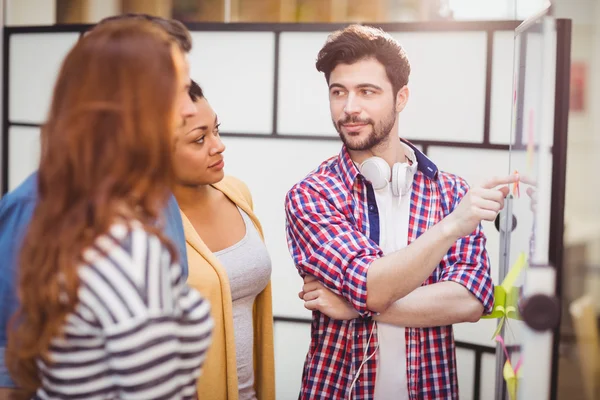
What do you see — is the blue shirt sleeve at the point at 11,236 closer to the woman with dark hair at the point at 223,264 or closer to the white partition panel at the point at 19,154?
the woman with dark hair at the point at 223,264

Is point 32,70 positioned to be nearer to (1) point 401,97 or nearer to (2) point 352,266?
(1) point 401,97

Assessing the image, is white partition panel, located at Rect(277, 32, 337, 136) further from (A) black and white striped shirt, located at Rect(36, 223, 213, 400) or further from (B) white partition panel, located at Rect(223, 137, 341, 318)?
(A) black and white striped shirt, located at Rect(36, 223, 213, 400)

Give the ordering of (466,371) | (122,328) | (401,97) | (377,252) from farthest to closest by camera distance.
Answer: (466,371), (401,97), (377,252), (122,328)

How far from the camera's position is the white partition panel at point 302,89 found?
7.72 ft

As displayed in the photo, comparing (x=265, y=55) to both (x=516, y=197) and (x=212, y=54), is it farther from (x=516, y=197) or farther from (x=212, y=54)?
(x=516, y=197)

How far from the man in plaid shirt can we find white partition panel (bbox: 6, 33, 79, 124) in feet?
4.18

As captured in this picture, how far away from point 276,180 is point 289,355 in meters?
0.68

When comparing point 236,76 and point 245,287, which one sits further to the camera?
point 236,76

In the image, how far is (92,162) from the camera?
3.30ft

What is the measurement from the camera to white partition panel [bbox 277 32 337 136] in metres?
2.35

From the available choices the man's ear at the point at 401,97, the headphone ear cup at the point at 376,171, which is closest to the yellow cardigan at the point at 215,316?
the headphone ear cup at the point at 376,171

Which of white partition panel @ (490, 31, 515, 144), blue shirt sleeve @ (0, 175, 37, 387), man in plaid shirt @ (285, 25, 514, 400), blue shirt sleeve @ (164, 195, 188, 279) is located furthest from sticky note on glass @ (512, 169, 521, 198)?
blue shirt sleeve @ (0, 175, 37, 387)

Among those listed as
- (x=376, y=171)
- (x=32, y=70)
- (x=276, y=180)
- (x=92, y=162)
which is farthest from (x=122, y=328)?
(x=32, y=70)

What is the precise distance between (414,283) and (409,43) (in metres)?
1.02
